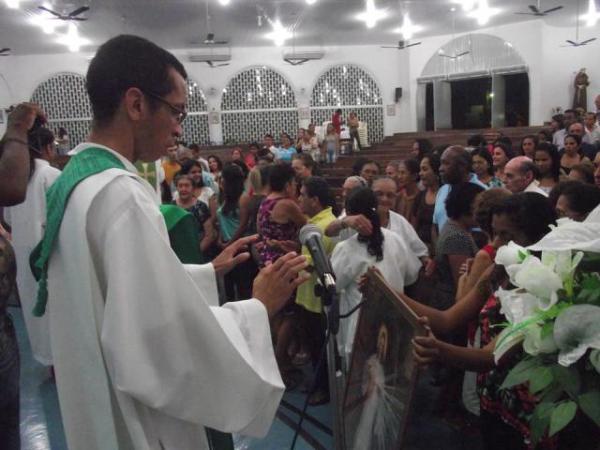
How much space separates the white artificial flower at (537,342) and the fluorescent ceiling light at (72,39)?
13.3 m

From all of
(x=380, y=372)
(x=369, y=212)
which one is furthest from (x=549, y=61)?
(x=380, y=372)

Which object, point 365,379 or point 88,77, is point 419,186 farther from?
point 88,77

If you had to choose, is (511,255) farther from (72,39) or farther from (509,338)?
(72,39)

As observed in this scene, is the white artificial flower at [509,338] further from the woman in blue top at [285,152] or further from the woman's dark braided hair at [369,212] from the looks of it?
the woman in blue top at [285,152]

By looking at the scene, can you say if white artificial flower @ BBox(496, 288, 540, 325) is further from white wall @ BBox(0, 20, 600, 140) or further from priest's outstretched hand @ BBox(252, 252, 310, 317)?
white wall @ BBox(0, 20, 600, 140)

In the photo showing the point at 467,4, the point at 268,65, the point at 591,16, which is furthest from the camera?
the point at 268,65

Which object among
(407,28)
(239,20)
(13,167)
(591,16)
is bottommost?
(13,167)

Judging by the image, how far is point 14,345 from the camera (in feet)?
5.89

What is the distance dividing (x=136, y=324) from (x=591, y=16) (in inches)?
627

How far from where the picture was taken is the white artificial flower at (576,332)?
96cm

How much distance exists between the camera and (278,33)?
48.8ft

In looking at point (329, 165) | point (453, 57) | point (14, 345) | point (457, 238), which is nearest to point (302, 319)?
point (457, 238)

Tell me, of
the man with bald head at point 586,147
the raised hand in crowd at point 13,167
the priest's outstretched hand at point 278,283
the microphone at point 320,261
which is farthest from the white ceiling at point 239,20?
the priest's outstretched hand at point 278,283

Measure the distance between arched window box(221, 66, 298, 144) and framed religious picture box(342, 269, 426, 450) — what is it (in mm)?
16216
